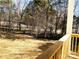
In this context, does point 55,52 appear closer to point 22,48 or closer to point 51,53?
point 51,53

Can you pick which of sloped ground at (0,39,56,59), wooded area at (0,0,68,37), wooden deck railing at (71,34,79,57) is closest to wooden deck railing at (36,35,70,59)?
wooden deck railing at (71,34,79,57)

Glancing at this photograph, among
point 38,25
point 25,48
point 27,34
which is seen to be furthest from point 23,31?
point 25,48

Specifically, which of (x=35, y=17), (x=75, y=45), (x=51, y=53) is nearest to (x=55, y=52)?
(x=51, y=53)

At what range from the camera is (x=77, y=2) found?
878cm

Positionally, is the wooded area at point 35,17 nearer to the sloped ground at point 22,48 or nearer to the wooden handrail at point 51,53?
the sloped ground at point 22,48

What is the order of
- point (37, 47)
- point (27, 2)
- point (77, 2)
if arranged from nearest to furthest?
point (77, 2) → point (37, 47) → point (27, 2)

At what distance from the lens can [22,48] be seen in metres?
9.13

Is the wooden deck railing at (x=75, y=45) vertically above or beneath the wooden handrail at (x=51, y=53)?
beneath

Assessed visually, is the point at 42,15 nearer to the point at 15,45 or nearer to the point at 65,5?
the point at 65,5

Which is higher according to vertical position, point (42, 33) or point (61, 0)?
point (61, 0)

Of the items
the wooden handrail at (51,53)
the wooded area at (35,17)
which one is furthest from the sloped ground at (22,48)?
the wooden handrail at (51,53)

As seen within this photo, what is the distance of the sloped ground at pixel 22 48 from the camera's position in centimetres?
773

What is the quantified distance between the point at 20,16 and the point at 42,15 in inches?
53.4

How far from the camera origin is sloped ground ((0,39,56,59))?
304 inches
